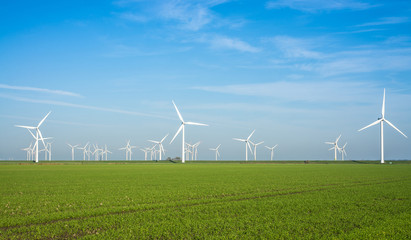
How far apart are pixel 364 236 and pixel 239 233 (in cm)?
450

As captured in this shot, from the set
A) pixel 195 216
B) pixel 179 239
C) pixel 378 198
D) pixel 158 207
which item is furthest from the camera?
pixel 378 198

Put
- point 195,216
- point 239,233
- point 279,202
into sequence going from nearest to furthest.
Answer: point 239,233, point 195,216, point 279,202

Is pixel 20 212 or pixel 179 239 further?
pixel 20 212

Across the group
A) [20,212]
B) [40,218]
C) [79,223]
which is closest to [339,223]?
[79,223]

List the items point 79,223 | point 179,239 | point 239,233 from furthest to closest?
point 79,223
point 239,233
point 179,239

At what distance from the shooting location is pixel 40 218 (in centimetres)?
1678

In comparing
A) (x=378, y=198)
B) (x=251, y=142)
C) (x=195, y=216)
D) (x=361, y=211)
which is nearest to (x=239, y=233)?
(x=195, y=216)

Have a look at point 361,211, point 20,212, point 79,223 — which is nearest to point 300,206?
point 361,211

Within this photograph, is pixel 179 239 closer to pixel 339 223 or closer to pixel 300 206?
pixel 339 223

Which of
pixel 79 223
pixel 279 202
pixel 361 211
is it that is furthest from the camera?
pixel 279 202

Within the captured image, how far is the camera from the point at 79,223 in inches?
629

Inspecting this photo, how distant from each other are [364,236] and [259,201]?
392 inches

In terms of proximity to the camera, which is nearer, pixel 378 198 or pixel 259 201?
pixel 259 201

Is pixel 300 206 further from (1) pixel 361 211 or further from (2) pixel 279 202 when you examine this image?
(1) pixel 361 211
